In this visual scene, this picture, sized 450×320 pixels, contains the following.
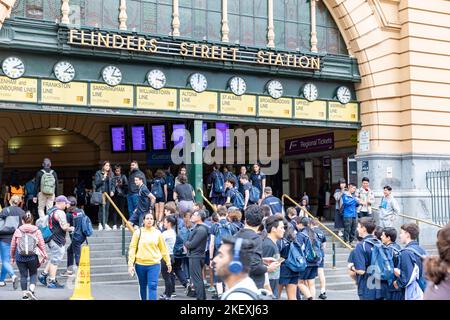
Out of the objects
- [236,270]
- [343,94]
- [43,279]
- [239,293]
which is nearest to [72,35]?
[43,279]

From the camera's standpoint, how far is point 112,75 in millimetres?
16953

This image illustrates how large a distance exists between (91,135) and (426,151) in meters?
13.4

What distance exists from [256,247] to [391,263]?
189 cm

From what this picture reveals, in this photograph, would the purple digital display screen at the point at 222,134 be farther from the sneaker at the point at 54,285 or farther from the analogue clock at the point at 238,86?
the sneaker at the point at 54,285

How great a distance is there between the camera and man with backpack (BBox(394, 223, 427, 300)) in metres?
8.26

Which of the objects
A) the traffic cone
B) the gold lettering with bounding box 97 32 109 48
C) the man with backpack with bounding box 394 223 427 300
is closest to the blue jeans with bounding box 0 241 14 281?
the traffic cone

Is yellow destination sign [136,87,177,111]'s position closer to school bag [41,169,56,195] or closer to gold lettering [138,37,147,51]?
gold lettering [138,37,147,51]

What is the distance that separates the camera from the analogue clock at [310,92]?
65.5ft

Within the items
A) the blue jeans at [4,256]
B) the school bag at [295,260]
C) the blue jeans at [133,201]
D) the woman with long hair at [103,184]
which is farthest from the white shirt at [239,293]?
the woman with long hair at [103,184]

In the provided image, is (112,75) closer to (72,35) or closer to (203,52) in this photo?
(72,35)

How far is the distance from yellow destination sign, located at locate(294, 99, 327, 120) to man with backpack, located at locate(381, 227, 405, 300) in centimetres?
1124

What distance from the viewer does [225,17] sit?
734 inches

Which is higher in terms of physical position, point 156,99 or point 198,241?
point 156,99

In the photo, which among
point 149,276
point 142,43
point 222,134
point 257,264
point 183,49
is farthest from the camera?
point 222,134
